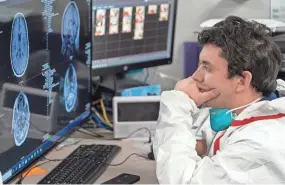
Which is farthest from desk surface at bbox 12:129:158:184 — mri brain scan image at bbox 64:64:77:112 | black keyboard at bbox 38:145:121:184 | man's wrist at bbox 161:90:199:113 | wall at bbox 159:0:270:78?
wall at bbox 159:0:270:78

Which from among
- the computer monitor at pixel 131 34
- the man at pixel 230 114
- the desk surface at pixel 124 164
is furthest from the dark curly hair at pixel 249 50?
the computer monitor at pixel 131 34

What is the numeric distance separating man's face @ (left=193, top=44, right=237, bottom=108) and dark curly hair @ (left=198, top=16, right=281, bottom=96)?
0.06 feet

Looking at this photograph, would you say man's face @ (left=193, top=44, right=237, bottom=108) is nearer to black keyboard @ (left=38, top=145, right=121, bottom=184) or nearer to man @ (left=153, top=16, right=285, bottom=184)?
man @ (left=153, top=16, right=285, bottom=184)

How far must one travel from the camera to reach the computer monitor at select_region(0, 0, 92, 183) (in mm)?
1551

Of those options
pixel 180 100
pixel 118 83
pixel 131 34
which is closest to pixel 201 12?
pixel 131 34

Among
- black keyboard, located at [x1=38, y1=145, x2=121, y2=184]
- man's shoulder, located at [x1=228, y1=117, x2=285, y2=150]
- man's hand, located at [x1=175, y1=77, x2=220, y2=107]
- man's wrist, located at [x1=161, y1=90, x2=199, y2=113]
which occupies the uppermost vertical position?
man's hand, located at [x1=175, y1=77, x2=220, y2=107]

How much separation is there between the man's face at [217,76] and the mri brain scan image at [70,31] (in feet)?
1.65

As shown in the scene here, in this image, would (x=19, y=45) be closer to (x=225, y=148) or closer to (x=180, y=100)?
(x=180, y=100)

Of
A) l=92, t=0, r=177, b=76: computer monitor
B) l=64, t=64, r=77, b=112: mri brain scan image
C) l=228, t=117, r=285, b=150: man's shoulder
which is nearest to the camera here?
l=228, t=117, r=285, b=150: man's shoulder

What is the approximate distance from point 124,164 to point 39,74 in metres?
0.48

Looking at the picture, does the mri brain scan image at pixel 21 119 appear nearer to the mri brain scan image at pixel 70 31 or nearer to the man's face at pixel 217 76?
the mri brain scan image at pixel 70 31

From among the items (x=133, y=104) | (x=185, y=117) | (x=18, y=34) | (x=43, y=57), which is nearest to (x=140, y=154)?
(x=133, y=104)

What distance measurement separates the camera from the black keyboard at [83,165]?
1.77 m

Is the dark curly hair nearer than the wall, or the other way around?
the dark curly hair
